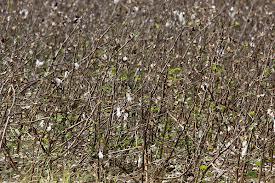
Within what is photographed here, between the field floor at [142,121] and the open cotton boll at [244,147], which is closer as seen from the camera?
the open cotton boll at [244,147]

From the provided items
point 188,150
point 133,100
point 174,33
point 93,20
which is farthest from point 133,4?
point 188,150

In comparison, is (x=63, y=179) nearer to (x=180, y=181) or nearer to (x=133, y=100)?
(x=180, y=181)

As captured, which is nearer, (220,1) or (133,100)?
(133,100)

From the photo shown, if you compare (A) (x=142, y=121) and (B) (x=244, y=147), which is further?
(A) (x=142, y=121)

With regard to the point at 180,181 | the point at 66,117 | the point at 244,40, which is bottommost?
the point at 180,181

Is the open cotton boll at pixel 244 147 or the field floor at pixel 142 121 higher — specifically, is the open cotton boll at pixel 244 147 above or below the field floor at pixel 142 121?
below

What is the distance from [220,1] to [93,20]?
2.46 metres

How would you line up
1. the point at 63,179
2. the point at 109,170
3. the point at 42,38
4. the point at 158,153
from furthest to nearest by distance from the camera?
the point at 42,38
the point at 158,153
the point at 109,170
the point at 63,179

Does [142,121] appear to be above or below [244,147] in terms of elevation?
above

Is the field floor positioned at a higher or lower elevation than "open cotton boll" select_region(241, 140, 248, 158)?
higher

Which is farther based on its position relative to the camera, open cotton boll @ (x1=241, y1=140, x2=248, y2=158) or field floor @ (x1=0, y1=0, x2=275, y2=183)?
field floor @ (x1=0, y1=0, x2=275, y2=183)

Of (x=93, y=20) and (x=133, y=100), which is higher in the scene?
(x=93, y=20)

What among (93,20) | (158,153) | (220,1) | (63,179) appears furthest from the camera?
(220,1)

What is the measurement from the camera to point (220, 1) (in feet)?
31.4
